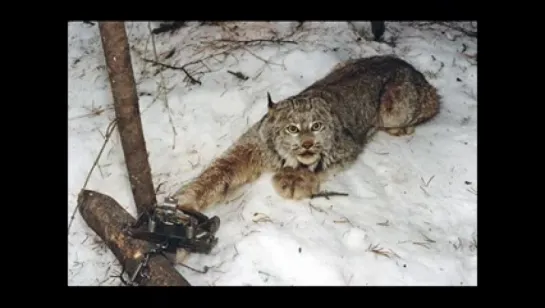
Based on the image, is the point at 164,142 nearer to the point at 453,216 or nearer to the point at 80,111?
the point at 80,111

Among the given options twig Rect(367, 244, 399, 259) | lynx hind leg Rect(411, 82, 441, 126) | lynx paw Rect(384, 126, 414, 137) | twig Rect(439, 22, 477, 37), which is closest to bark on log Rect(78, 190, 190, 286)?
twig Rect(367, 244, 399, 259)

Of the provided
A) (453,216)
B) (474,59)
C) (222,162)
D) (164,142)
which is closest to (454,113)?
(474,59)

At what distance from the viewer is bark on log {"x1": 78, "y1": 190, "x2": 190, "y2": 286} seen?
305 centimetres

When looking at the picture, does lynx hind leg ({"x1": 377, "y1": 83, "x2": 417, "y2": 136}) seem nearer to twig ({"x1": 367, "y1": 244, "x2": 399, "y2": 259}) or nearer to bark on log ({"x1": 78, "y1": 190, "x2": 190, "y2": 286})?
twig ({"x1": 367, "y1": 244, "x2": 399, "y2": 259})

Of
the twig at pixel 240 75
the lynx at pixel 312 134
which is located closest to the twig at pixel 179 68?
the twig at pixel 240 75

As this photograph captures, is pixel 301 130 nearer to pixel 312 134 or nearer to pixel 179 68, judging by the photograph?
pixel 312 134

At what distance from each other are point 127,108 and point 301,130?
124 centimetres

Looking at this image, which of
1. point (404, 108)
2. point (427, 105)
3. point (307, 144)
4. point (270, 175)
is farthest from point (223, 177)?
point (427, 105)

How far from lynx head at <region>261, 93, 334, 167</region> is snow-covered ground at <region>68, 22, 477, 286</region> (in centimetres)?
28

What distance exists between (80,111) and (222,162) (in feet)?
4.77

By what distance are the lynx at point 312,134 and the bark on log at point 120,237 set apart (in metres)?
0.42

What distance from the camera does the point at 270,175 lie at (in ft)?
13.3

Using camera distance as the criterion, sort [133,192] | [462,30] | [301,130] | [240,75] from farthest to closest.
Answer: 1. [462,30]
2. [240,75]
3. [301,130]
4. [133,192]

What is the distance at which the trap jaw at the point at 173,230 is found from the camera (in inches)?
128
